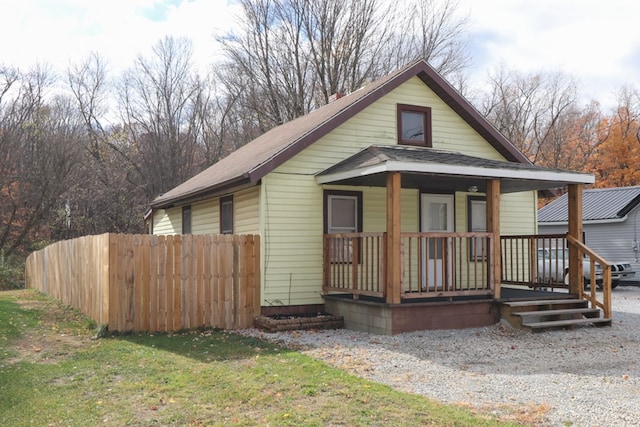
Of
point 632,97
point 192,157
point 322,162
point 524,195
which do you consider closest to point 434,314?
point 322,162

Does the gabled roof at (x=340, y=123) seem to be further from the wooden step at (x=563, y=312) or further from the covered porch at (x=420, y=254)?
the wooden step at (x=563, y=312)

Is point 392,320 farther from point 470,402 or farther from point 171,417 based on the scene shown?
point 171,417

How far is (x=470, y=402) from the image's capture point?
6.05m

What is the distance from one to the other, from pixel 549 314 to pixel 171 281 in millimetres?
7106

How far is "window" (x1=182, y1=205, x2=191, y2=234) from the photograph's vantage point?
53.6ft

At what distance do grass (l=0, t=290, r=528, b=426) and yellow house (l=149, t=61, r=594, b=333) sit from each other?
2.57m

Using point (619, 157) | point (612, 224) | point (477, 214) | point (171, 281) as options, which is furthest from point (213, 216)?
point (619, 157)

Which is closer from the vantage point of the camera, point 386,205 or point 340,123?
point 386,205

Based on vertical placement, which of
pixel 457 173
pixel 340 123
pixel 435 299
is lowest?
pixel 435 299

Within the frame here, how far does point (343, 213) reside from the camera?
492 inches

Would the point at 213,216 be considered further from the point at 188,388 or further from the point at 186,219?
the point at 188,388

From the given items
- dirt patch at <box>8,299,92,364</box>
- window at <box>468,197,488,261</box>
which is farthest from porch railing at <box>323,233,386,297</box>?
dirt patch at <box>8,299,92,364</box>

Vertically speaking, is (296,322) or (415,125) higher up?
(415,125)

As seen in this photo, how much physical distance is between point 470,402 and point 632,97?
1636 inches
